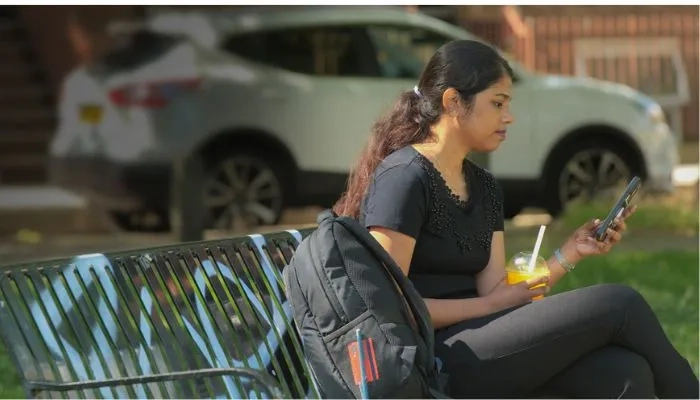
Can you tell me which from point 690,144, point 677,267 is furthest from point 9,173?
point 677,267

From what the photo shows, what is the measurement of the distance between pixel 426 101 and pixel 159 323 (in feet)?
2.92

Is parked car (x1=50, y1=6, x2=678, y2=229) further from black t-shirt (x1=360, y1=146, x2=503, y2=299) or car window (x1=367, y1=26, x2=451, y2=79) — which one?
black t-shirt (x1=360, y1=146, x2=503, y2=299)

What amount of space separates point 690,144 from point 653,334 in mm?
11728

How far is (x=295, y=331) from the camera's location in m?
3.98

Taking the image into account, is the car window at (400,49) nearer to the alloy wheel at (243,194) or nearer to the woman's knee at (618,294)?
the alloy wheel at (243,194)

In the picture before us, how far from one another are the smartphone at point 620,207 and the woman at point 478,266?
21mm

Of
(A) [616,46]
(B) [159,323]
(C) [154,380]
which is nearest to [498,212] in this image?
(B) [159,323]

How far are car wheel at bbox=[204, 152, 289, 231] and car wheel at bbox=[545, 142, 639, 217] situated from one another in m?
2.15

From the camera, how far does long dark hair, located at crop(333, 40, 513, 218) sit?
12.1ft

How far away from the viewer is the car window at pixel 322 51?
11.4 metres

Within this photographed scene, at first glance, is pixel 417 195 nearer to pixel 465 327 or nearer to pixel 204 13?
pixel 465 327

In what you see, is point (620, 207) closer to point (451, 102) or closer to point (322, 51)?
point (451, 102)

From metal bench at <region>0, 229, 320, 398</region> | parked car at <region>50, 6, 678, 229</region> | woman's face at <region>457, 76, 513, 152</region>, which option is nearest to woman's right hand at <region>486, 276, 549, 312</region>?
woman's face at <region>457, 76, 513, 152</region>

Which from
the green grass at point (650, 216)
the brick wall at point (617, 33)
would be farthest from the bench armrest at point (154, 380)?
the brick wall at point (617, 33)
